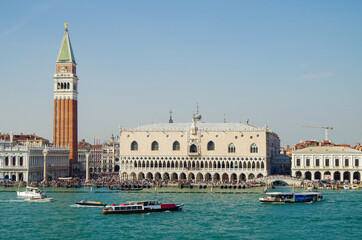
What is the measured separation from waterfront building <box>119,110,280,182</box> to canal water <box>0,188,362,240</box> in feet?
71.8

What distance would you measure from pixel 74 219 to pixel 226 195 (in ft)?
71.6

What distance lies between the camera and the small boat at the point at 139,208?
48250 mm

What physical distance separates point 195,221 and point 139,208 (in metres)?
5.90

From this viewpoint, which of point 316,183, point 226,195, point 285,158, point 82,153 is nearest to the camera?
point 226,195

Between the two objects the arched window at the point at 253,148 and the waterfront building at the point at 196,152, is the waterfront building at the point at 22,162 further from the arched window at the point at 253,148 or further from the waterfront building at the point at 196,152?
the arched window at the point at 253,148

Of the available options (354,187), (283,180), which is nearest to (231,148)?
(283,180)

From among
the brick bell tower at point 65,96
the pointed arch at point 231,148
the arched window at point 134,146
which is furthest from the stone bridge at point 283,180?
the brick bell tower at point 65,96

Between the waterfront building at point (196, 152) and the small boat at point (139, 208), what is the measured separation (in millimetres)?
31141

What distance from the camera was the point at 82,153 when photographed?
126125mm

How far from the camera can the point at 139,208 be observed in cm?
4888

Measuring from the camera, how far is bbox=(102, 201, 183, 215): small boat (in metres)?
48.2

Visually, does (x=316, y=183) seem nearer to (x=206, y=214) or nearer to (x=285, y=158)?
(x=285, y=158)

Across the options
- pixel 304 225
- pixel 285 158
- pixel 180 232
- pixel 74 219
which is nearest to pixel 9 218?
pixel 74 219

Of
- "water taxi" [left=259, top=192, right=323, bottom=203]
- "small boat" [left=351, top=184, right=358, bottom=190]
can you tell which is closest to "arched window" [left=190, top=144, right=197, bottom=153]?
"small boat" [left=351, top=184, right=358, bottom=190]
